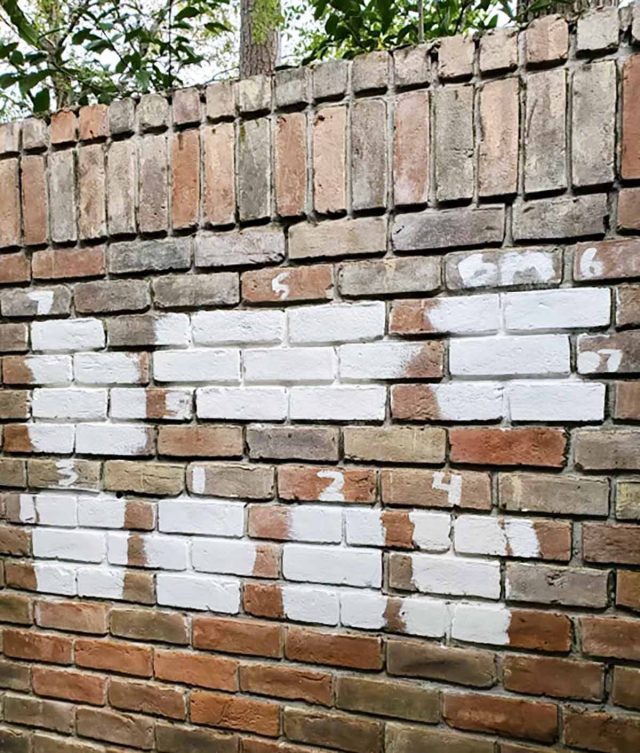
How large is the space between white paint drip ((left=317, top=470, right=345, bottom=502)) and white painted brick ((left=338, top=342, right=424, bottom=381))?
8.8 inches

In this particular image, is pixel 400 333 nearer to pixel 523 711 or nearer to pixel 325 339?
pixel 325 339

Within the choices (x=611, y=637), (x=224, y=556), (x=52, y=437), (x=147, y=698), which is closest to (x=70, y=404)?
(x=52, y=437)

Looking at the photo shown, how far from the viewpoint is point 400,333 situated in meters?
1.43

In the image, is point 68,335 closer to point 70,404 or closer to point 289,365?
point 70,404

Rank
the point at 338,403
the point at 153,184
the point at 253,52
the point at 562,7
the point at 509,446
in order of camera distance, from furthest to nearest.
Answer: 1. the point at 253,52
2. the point at 562,7
3. the point at 153,184
4. the point at 338,403
5. the point at 509,446

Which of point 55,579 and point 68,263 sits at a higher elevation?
point 68,263

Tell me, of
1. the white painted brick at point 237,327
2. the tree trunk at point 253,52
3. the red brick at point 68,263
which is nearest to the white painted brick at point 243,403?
the white painted brick at point 237,327

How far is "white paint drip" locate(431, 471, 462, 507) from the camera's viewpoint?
4.63 feet

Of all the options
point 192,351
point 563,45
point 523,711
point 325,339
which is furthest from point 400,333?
point 523,711

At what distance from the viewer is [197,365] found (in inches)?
62.1

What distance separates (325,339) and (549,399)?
0.50 meters

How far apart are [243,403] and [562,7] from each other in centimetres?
196

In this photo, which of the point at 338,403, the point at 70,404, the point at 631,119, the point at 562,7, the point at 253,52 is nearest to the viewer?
the point at 631,119

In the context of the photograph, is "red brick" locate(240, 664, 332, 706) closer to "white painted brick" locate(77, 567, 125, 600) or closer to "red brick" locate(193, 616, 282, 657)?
"red brick" locate(193, 616, 282, 657)
